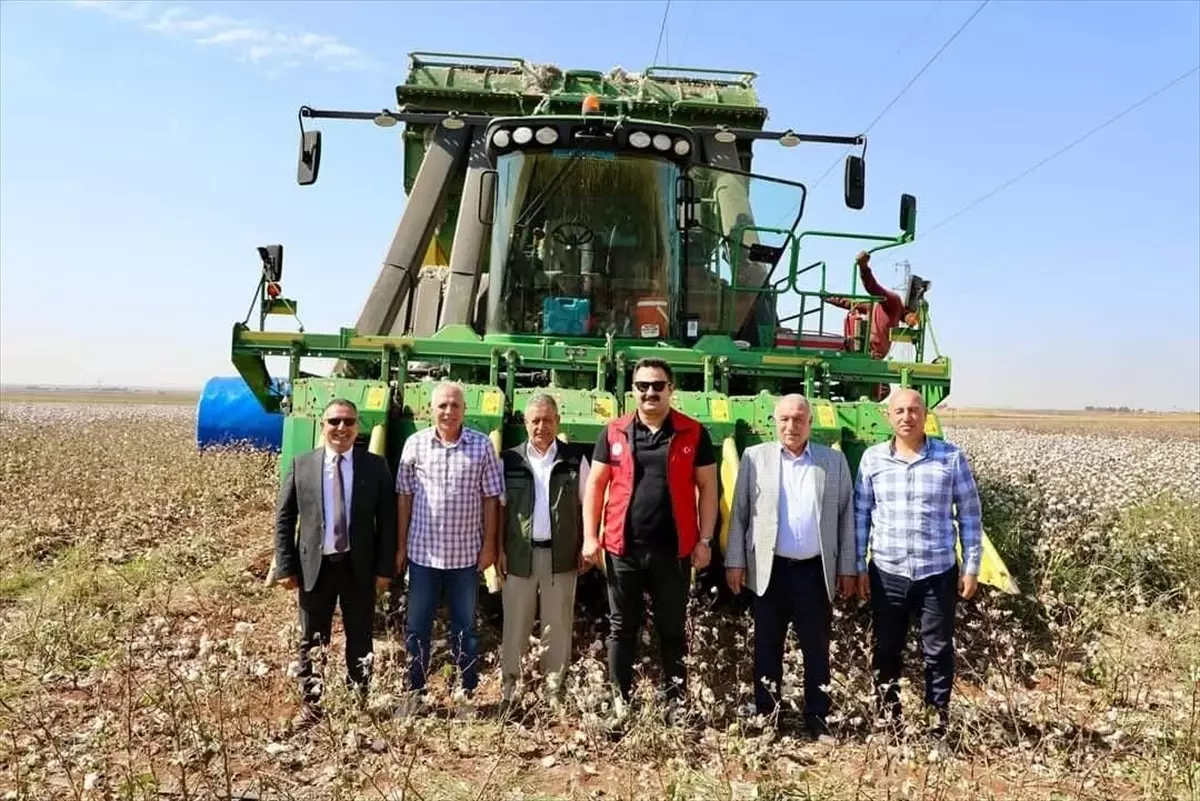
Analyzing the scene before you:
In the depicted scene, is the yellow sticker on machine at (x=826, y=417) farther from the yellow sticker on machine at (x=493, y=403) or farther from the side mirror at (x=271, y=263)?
the side mirror at (x=271, y=263)

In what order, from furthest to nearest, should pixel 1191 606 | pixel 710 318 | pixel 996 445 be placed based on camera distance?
pixel 996 445
pixel 710 318
pixel 1191 606

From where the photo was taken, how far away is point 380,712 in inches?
155

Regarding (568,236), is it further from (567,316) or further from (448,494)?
(448,494)

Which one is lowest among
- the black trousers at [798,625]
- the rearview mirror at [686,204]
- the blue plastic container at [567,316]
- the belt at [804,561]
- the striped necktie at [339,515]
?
the black trousers at [798,625]

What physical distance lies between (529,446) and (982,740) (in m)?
2.41

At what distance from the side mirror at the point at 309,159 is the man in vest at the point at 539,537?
13.8 ft

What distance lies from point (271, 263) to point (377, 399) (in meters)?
2.33

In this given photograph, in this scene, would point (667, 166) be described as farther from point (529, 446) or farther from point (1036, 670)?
point (1036, 670)

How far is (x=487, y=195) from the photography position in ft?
23.8

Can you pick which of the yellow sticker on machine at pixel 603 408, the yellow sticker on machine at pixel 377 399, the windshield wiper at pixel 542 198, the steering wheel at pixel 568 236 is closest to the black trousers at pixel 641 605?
the yellow sticker on machine at pixel 603 408

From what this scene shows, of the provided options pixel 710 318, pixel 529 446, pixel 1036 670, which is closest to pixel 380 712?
pixel 529 446

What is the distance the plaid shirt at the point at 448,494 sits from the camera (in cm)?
432

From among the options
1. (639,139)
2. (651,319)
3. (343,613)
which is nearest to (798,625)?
(343,613)

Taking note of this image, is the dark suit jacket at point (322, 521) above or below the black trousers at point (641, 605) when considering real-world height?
above
